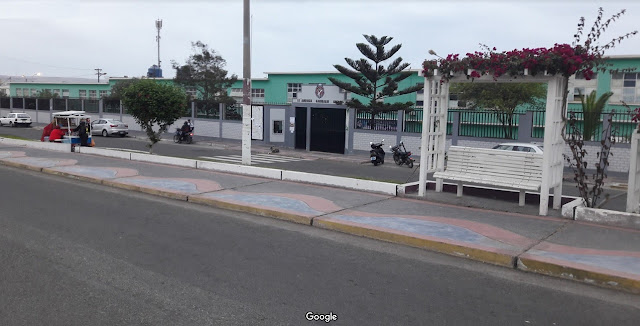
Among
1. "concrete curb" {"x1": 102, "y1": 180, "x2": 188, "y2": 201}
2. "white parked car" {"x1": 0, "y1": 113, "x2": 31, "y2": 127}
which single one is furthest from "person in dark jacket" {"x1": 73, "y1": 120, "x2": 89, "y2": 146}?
"white parked car" {"x1": 0, "y1": 113, "x2": 31, "y2": 127}

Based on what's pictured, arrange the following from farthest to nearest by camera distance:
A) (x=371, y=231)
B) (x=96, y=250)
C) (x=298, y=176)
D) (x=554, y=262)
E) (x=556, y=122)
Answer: (x=298, y=176) < (x=556, y=122) < (x=371, y=231) < (x=96, y=250) < (x=554, y=262)

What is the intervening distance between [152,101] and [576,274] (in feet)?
53.0

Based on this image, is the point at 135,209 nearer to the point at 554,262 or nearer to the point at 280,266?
the point at 280,266

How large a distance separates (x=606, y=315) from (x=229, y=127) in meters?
29.8

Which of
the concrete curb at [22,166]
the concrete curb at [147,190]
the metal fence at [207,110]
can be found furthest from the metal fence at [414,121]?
the concrete curb at [22,166]

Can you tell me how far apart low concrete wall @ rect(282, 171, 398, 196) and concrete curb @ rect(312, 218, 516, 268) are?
10.4ft

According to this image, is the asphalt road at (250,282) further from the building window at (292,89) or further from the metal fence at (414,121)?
the building window at (292,89)

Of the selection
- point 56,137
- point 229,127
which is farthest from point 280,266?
point 229,127

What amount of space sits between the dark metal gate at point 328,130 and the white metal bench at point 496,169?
16.4 m

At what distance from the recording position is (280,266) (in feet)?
22.1

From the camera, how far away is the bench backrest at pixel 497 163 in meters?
10.2

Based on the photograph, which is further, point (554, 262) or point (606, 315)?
point (554, 262)

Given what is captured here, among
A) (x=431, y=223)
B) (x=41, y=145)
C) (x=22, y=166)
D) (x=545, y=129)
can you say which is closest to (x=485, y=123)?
(x=545, y=129)

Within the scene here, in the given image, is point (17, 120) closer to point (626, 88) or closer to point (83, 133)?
point (83, 133)
